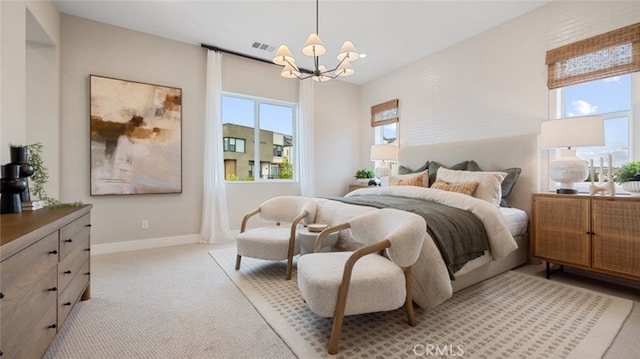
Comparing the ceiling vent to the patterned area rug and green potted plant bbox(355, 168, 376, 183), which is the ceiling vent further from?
the patterned area rug

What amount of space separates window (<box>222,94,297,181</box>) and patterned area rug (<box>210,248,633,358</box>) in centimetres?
258

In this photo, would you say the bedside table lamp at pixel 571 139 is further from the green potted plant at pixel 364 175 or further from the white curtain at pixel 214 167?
the white curtain at pixel 214 167

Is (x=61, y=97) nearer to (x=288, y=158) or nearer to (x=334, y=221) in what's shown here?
(x=288, y=158)

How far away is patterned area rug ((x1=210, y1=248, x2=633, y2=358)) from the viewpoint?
160cm

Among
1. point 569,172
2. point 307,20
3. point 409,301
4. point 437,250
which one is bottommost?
point 409,301

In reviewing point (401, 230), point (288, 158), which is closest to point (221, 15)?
point (288, 158)

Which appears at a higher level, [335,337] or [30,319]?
[30,319]

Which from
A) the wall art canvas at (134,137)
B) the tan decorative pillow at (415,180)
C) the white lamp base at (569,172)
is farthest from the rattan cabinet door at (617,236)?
the wall art canvas at (134,137)

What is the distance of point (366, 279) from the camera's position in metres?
1.65

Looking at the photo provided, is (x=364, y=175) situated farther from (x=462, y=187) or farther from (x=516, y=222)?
(x=516, y=222)

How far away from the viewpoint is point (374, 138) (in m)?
5.59

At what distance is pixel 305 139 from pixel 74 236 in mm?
3667

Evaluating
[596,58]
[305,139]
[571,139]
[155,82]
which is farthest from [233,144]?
[596,58]

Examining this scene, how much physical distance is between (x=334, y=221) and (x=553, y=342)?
173 centimetres
